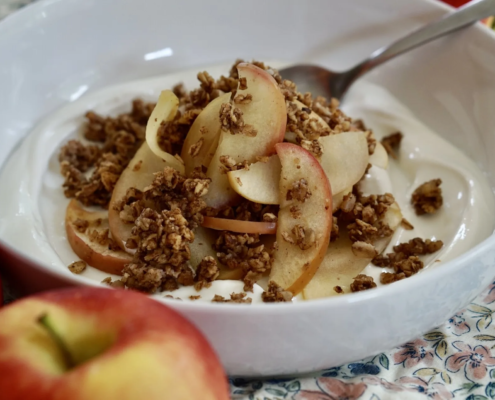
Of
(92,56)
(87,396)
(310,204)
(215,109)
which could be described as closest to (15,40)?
(92,56)

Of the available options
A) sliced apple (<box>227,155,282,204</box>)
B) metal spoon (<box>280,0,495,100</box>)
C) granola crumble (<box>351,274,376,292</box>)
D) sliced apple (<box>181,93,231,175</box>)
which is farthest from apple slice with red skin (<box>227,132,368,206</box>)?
metal spoon (<box>280,0,495,100</box>)

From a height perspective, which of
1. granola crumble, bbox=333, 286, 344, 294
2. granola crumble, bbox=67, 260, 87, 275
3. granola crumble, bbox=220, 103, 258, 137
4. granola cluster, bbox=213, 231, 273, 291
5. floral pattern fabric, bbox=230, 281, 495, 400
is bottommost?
floral pattern fabric, bbox=230, 281, 495, 400

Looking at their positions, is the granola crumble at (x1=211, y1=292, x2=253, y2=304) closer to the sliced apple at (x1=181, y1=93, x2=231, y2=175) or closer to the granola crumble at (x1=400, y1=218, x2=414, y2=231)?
the sliced apple at (x1=181, y1=93, x2=231, y2=175)

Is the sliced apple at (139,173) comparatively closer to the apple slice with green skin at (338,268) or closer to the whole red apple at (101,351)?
the apple slice with green skin at (338,268)

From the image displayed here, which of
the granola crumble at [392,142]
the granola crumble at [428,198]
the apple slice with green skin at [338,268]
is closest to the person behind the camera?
the apple slice with green skin at [338,268]

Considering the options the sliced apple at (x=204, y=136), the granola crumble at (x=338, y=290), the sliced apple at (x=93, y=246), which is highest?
the sliced apple at (x=204, y=136)

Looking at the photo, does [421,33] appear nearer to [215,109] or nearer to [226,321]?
[215,109]

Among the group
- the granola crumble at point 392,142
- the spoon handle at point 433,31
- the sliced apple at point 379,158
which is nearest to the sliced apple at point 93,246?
the sliced apple at point 379,158
